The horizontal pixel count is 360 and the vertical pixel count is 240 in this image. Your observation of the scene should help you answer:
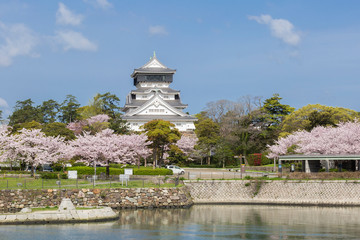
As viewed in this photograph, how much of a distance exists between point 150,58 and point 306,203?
83.2 metres

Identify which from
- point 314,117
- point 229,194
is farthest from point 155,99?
point 229,194

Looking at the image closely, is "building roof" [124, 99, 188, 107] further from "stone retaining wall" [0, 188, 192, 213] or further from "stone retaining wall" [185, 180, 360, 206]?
"stone retaining wall" [0, 188, 192, 213]

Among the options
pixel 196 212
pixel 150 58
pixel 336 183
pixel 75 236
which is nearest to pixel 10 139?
pixel 196 212

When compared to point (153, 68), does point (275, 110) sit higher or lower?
lower

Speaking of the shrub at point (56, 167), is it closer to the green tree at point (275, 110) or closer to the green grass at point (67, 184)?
the green grass at point (67, 184)

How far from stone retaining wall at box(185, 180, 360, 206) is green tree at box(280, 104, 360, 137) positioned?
26.2 metres

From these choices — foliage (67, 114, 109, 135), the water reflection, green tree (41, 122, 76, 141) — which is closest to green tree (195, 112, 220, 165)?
foliage (67, 114, 109, 135)

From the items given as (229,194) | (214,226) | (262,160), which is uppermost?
(262,160)

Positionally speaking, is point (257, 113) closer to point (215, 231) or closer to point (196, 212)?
point (196, 212)

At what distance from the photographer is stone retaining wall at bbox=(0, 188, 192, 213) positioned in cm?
4491

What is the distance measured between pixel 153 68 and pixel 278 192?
250ft

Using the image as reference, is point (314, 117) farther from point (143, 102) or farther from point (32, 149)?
point (143, 102)

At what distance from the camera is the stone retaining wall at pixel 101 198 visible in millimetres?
44906

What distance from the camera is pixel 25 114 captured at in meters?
110
